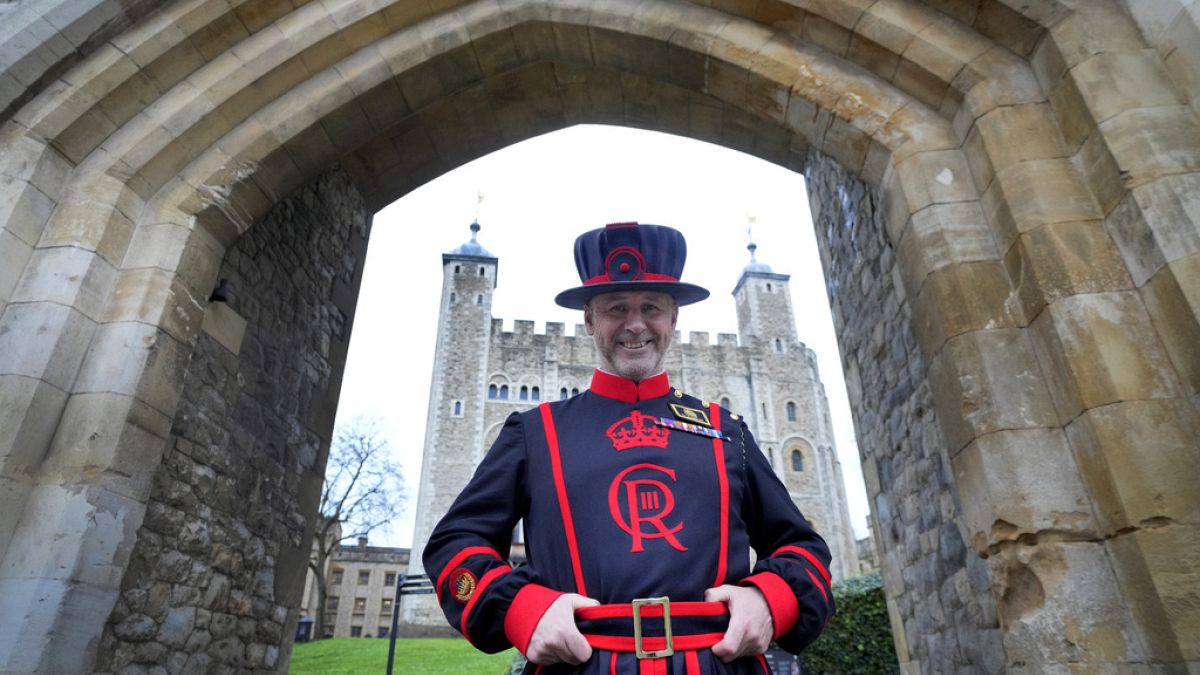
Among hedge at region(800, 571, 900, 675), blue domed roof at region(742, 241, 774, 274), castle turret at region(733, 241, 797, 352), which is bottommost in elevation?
hedge at region(800, 571, 900, 675)


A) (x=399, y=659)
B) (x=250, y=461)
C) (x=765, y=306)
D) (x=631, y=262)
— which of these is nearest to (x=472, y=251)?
(x=765, y=306)

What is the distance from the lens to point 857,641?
7.07 meters

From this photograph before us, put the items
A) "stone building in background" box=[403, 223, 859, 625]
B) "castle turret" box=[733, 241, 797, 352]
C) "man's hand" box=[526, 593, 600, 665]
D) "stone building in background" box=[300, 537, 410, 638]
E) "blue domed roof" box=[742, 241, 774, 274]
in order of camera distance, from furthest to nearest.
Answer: "blue domed roof" box=[742, 241, 774, 274] < "castle turret" box=[733, 241, 797, 352] < "stone building in background" box=[300, 537, 410, 638] < "stone building in background" box=[403, 223, 859, 625] < "man's hand" box=[526, 593, 600, 665]

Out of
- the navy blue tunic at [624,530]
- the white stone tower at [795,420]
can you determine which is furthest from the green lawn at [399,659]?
the white stone tower at [795,420]

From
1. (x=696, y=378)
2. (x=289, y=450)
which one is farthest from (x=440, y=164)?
(x=696, y=378)

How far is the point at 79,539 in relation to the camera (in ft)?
8.92

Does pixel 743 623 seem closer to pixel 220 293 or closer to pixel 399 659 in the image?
pixel 220 293

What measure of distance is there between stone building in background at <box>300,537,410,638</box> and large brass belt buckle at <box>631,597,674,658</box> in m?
36.7

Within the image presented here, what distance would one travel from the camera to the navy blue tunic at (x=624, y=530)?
56.7 inches

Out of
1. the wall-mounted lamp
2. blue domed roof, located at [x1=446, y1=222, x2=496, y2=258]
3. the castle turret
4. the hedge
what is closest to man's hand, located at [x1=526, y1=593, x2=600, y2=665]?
the wall-mounted lamp

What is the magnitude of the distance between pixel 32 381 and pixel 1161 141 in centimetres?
452

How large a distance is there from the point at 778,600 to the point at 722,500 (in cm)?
27

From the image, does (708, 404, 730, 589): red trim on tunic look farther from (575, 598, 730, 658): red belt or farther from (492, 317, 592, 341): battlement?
(492, 317, 592, 341): battlement

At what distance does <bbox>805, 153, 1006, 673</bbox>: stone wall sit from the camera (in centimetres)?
311
